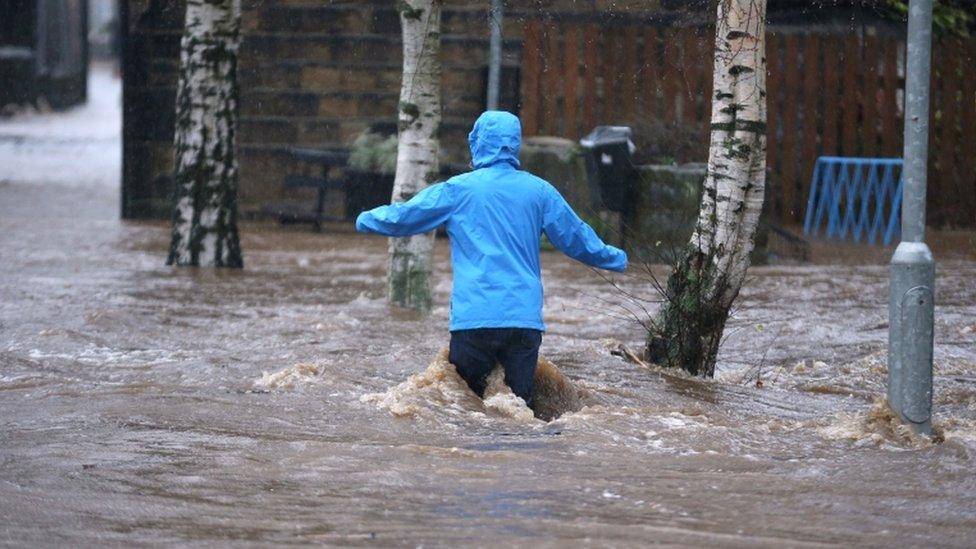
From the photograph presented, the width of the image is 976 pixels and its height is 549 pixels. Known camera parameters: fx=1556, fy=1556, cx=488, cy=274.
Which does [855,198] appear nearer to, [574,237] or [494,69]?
[494,69]

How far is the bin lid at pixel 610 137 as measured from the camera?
55.1 feet

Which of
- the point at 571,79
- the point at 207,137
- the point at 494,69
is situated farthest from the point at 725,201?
the point at 571,79

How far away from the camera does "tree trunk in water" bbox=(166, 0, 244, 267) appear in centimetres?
1415

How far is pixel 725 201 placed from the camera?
9000 mm

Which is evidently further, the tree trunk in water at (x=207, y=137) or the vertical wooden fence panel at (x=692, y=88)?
the vertical wooden fence panel at (x=692, y=88)

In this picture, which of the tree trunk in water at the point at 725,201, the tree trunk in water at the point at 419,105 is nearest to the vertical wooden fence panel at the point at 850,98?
the tree trunk in water at the point at 419,105

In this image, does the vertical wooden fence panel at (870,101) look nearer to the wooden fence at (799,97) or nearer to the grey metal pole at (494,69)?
the wooden fence at (799,97)

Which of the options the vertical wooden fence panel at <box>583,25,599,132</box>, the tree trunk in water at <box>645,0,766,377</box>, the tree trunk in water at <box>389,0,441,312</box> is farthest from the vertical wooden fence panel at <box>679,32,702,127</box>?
the tree trunk in water at <box>645,0,766,377</box>

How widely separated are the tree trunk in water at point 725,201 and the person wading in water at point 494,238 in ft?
6.02

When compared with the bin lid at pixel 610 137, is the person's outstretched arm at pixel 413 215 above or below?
below

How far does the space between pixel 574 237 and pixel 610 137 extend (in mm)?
9748

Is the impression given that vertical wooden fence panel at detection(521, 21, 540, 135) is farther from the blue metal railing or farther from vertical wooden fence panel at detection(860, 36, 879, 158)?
vertical wooden fence panel at detection(860, 36, 879, 158)

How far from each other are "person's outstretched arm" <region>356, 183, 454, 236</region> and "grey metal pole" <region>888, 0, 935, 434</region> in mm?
2093

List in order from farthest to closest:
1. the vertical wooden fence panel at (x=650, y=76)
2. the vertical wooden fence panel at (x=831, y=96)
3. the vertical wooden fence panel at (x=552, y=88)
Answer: the vertical wooden fence panel at (x=831, y=96) → the vertical wooden fence panel at (x=552, y=88) → the vertical wooden fence panel at (x=650, y=76)
